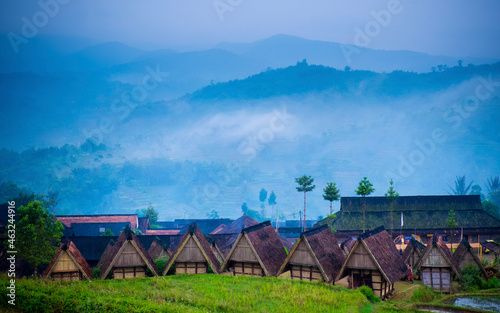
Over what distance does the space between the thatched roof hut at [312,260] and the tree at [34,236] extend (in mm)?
22164

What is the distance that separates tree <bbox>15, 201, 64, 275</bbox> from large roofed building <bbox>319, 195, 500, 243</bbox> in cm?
4088

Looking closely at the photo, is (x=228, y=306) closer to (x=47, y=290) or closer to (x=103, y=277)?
(x=47, y=290)

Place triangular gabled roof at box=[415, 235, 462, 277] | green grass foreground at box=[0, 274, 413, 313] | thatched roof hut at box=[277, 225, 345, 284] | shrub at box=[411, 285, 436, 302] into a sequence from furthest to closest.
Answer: triangular gabled roof at box=[415, 235, 462, 277] → thatched roof hut at box=[277, 225, 345, 284] → shrub at box=[411, 285, 436, 302] → green grass foreground at box=[0, 274, 413, 313]

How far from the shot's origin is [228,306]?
24.7m

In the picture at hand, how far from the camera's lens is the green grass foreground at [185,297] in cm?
2339

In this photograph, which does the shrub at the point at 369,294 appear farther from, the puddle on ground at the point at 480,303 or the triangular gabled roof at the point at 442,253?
the triangular gabled roof at the point at 442,253

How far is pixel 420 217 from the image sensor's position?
234 feet

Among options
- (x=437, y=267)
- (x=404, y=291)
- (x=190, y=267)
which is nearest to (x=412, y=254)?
(x=437, y=267)

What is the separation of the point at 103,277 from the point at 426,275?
957 inches

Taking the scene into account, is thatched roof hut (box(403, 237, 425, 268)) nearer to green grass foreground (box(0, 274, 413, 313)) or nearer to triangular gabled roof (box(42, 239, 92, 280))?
green grass foreground (box(0, 274, 413, 313))

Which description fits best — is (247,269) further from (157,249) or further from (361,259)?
(157,249)

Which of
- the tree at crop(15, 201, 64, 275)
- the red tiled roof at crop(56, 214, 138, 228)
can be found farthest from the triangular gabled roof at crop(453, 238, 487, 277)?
the red tiled roof at crop(56, 214, 138, 228)

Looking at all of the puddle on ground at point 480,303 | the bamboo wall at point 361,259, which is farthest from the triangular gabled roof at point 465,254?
the bamboo wall at point 361,259

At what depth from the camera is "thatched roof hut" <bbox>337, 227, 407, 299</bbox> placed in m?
31.8
